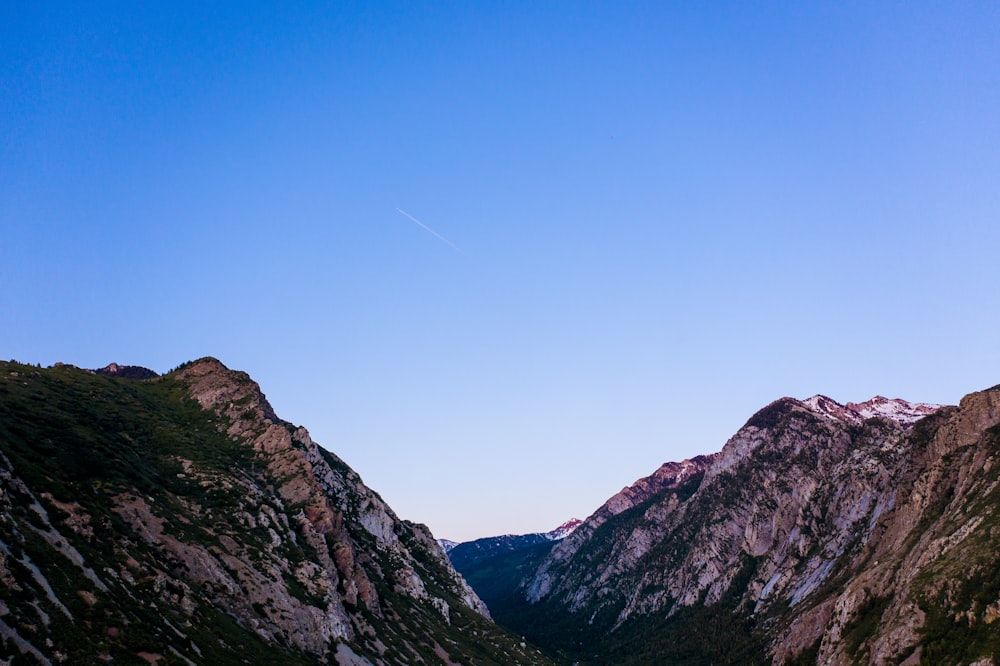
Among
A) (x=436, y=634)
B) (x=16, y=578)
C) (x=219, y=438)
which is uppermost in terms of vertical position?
(x=219, y=438)

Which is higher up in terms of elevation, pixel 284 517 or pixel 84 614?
pixel 284 517

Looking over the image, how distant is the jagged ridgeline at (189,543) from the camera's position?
43.9 metres

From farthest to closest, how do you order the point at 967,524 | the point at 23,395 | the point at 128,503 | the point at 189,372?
the point at 189,372 → the point at 967,524 → the point at 23,395 → the point at 128,503

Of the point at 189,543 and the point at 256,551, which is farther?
the point at 256,551

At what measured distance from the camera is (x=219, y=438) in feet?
390

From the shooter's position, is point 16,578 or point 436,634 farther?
point 436,634

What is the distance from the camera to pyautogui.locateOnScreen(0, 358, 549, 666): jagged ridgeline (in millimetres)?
43938

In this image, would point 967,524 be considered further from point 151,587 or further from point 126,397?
point 126,397

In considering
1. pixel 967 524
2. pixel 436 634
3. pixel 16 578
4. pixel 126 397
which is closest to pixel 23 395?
pixel 126 397

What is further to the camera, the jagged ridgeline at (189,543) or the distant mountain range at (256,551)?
the distant mountain range at (256,551)

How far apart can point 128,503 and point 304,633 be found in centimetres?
2588

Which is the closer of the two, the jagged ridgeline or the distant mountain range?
the jagged ridgeline

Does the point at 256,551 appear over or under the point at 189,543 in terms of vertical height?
under

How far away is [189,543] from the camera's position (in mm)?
71000
